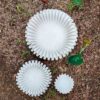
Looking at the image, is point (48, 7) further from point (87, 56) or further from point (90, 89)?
point (90, 89)

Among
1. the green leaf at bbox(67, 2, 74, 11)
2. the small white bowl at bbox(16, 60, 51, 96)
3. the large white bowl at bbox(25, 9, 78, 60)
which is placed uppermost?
the green leaf at bbox(67, 2, 74, 11)

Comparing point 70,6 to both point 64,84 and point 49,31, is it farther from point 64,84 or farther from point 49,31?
point 64,84

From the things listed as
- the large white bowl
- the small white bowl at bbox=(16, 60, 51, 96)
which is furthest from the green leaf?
the small white bowl at bbox=(16, 60, 51, 96)

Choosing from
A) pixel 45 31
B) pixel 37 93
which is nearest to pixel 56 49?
pixel 45 31

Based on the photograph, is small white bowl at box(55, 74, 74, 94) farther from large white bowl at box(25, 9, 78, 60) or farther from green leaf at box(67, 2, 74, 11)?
green leaf at box(67, 2, 74, 11)

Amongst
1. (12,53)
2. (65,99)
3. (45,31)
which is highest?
(45,31)

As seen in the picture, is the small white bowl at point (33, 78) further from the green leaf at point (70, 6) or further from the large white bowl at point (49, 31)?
the green leaf at point (70, 6)
